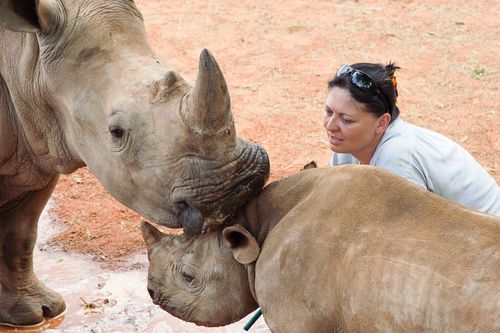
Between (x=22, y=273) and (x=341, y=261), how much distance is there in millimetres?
3200

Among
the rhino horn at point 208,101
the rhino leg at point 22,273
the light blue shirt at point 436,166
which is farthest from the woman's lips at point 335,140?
the rhino leg at point 22,273

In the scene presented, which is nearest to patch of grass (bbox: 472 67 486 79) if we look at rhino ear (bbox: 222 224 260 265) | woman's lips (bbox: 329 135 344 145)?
woman's lips (bbox: 329 135 344 145)

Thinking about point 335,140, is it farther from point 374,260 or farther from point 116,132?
point 374,260

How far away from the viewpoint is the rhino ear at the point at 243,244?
4402 millimetres

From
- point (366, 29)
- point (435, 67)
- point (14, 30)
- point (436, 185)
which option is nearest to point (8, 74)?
point (14, 30)

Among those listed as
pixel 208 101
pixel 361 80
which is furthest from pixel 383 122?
pixel 208 101

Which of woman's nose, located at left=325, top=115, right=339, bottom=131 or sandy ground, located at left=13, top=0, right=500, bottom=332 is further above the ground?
woman's nose, located at left=325, top=115, right=339, bottom=131

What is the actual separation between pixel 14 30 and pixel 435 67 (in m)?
6.50

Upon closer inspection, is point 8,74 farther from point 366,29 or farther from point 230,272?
point 366,29

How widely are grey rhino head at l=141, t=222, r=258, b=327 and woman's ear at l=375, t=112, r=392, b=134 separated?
4.18 ft

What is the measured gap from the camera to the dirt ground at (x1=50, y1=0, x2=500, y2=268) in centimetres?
830

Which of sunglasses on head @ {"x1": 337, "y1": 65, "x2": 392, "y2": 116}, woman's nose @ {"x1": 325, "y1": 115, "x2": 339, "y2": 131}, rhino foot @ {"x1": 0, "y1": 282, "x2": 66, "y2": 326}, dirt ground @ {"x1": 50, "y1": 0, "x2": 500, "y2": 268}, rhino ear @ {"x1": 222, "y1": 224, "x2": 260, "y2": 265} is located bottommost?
dirt ground @ {"x1": 50, "y1": 0, "x2": 500, "y2": 268}

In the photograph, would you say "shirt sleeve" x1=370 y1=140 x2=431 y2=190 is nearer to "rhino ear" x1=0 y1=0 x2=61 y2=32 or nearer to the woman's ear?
the woman's ear

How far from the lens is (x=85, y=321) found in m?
6.67
